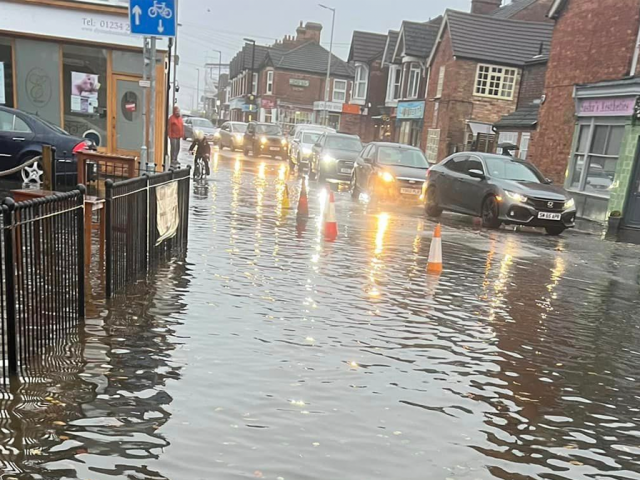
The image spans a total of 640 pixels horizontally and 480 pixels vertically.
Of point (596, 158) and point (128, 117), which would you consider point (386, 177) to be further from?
point (128, 117)

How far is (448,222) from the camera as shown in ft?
50.8

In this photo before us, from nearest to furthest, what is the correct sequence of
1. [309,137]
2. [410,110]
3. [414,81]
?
1. [309,137]
2. [410,110]
3. [414,81]

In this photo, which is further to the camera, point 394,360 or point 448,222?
point 448,222

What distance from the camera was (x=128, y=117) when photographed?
18391 millimetres

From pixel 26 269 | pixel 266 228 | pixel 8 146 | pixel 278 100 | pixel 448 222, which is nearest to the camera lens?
pixel 26 269

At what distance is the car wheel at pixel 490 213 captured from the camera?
14.2 m

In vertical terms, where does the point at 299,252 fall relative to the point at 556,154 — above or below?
below

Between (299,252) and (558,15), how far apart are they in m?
17.3

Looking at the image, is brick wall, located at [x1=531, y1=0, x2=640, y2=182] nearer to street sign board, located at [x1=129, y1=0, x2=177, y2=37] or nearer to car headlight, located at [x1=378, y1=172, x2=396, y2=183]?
car headlight, located at [x1=378, y1=172, x2=396, y2=183]

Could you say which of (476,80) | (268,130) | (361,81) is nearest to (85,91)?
(268,130)

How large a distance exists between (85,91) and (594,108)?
51.3 ft

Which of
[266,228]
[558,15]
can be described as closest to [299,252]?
[266,228]

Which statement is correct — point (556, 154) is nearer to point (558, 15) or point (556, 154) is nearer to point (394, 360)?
point (558, 15)

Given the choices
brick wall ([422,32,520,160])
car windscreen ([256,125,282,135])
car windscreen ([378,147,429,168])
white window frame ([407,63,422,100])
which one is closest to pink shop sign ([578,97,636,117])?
car windscreen ([378,147,429,168])
